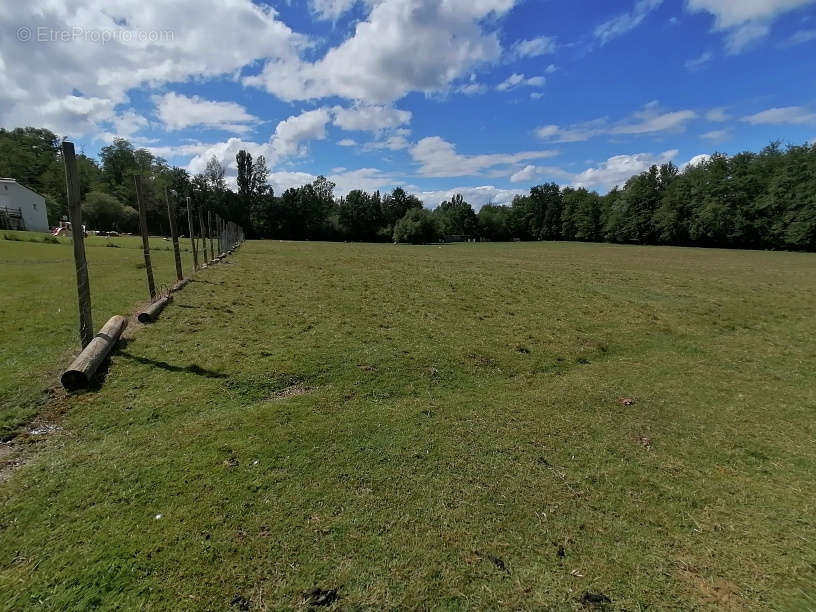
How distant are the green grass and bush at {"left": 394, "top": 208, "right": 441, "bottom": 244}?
53.2 m

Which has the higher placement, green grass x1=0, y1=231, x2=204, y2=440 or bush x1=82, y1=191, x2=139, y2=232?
bush x1=82, y1=191, x2=139, y2=232

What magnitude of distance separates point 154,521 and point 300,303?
7.27m

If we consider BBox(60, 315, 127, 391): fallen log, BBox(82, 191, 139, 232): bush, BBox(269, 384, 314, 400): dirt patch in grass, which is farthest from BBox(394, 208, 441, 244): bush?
BBox(269, 384, 314, 400): dirt patch in grass

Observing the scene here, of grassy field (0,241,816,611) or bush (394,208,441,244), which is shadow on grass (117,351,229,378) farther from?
bush (394,208,441,244)

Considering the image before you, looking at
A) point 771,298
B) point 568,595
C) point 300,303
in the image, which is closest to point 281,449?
point 568,595

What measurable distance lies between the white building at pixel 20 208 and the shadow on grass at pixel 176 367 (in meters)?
48.7

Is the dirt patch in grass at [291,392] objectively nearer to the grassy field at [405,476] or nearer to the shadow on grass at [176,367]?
the grassy field at [405,476]

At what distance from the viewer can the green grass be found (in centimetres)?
437

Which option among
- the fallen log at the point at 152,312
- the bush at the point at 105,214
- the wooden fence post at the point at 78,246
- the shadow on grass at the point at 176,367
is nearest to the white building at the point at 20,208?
the bush at the point at 105,214

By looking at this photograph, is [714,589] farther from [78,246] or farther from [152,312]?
[152,312]

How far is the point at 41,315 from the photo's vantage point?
22.8 ft

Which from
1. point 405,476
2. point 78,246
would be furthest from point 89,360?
point 405,476

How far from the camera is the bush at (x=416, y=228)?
65625 millimetres

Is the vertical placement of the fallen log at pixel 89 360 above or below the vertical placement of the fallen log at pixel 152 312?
below
